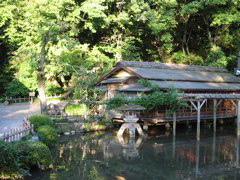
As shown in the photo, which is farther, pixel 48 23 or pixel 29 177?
pixel 48 23

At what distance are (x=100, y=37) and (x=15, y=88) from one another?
1278 centimetres

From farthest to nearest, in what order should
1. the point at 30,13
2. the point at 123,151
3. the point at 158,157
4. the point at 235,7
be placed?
the point at 235,7
the point at 30,13
the point at 123,151
the point at 158,157

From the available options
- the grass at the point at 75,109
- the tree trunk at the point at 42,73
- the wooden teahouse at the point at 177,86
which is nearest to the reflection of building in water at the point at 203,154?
the wooden teahouse at the point at 177,86

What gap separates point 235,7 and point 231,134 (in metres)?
18.8

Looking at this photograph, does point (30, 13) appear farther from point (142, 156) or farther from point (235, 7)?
point (235, 7)

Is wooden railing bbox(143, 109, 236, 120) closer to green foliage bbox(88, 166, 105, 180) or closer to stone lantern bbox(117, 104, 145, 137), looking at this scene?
stone lantern bbox(117, 104, 145, 137)

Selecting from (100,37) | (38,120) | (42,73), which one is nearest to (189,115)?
(42,73)

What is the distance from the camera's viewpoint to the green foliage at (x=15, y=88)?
34953 mm

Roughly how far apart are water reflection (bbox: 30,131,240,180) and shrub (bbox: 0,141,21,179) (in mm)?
990

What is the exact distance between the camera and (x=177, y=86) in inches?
925

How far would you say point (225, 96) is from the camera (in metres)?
21.7

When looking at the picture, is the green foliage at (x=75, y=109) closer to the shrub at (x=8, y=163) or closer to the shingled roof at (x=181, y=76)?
the shingled roof at (x=181, y=76)

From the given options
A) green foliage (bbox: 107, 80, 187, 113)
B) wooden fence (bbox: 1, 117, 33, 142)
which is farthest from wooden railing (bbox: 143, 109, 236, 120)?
wooden fence (bbox: 1, 117, 33, 142)

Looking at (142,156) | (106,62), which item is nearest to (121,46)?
(106,62)
